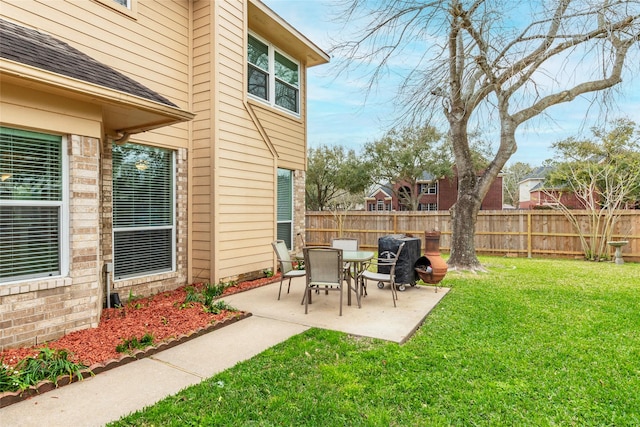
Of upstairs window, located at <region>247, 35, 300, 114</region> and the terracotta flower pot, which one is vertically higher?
upstairs window, located at <region>247, 35, 300, 114</region>

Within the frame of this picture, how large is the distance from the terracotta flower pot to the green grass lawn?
1.45 m

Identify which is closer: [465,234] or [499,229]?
[465,234]

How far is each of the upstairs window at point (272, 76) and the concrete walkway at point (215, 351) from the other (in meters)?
4.45

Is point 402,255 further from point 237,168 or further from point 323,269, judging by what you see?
point 237,168

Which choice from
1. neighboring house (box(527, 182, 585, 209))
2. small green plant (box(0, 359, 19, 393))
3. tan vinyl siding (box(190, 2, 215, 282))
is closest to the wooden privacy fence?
neighboring house (box(527, 182, 585, 209))

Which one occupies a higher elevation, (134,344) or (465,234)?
(465,234)

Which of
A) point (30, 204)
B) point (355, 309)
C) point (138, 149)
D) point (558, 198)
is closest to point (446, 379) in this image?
point (355, 309)

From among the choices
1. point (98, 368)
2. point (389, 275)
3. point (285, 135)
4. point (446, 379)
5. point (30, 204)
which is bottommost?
point (446, 379)

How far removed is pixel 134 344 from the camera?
3539 millimetres

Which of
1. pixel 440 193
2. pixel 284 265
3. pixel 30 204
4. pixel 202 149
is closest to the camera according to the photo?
pixel 30 204

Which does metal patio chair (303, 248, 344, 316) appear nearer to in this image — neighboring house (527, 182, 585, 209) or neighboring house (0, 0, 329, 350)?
neighboring house (0, 0, 329, 350)

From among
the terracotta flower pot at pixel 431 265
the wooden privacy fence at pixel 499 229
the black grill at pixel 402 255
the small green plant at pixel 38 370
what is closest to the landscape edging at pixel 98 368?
the small green plant at pixel 38 370

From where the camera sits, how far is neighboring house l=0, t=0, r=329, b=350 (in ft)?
11.2

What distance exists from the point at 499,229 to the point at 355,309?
31.1 feet
